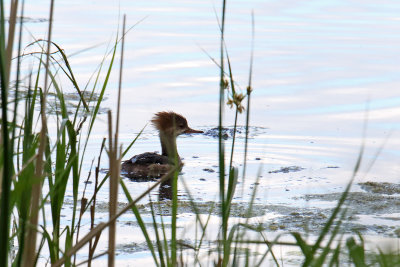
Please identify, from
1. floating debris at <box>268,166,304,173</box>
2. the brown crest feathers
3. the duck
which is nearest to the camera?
floating debris at <box>268,166,304,173</box>

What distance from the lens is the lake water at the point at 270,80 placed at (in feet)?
22.9

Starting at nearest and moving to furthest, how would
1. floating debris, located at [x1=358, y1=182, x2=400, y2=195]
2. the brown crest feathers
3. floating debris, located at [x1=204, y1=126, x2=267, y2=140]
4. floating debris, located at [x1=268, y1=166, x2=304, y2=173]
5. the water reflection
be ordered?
floating debris, located at [x1=358, y1=182, x2=400, y2=195], the water reflection, floating debris, located at [x1=268, y1=166, x2=304, y2=173], floating debris, located at [x1=204, y1=126, x2=267, y2=140], the brown crest feathers

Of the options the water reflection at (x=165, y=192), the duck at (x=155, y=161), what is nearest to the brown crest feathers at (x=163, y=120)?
the duck at (x=155, y=161)

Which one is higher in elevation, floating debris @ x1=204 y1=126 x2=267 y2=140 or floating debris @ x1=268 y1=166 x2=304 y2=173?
floating debris @ x1=204 y1=126 x2=267 y2=140

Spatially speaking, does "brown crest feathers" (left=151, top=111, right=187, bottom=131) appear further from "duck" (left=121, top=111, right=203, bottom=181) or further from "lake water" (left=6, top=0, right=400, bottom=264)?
"lake water" (left=6, top=0, right=400, bottom=264)

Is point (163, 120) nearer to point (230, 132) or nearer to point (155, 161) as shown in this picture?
point (230, 132)

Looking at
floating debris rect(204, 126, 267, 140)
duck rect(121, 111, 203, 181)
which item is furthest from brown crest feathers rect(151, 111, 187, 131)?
floating debris rect(204, 126, 267, 140)

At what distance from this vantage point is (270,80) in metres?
9.56

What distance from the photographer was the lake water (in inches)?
275

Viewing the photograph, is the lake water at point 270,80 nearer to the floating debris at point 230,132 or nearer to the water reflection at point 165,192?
the floating debris at point 230,132

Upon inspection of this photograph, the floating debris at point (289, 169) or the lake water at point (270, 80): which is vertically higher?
the lake water at point (270, 80)

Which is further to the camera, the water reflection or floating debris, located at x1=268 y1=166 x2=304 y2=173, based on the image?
floating debris, located at x1=268 y1=166 x2=304 y2=173

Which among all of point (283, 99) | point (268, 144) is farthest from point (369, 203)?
point (283, 99)

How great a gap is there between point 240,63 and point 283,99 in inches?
55.3
